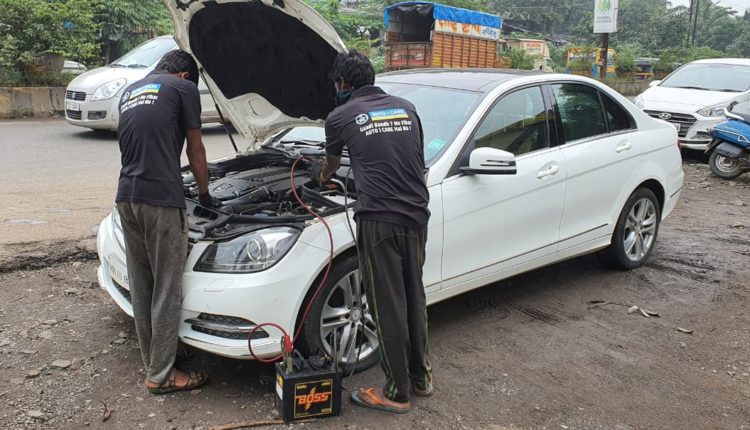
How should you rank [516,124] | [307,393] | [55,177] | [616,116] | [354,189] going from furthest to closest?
1. [55,177]
2. [616,116]
3. [516,124]
4. [354,189]
5. [307,393]

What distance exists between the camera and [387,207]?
3211 mm

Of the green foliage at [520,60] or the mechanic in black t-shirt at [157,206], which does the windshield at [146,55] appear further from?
the green foliage at [520,60]

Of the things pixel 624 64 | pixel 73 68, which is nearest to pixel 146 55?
pixel 73 68

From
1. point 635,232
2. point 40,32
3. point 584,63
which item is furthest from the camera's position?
point 584,63

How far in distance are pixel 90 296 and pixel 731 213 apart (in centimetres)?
735

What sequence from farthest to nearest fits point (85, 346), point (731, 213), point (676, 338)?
point (731, 213)
point (676, 338)
point (85, 346)

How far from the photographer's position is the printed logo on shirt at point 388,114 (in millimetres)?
3221

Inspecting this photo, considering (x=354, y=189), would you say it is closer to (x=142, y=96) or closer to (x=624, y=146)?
(x=142, y=96)

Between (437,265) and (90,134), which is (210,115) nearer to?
(90,134)

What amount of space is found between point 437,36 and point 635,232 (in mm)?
16928

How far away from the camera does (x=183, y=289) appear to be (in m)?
3.41

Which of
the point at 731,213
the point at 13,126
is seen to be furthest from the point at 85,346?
the point at 13,126

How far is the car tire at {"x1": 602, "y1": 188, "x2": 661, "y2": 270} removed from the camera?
5.48m

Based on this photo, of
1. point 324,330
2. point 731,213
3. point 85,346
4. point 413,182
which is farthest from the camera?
point 731,213
